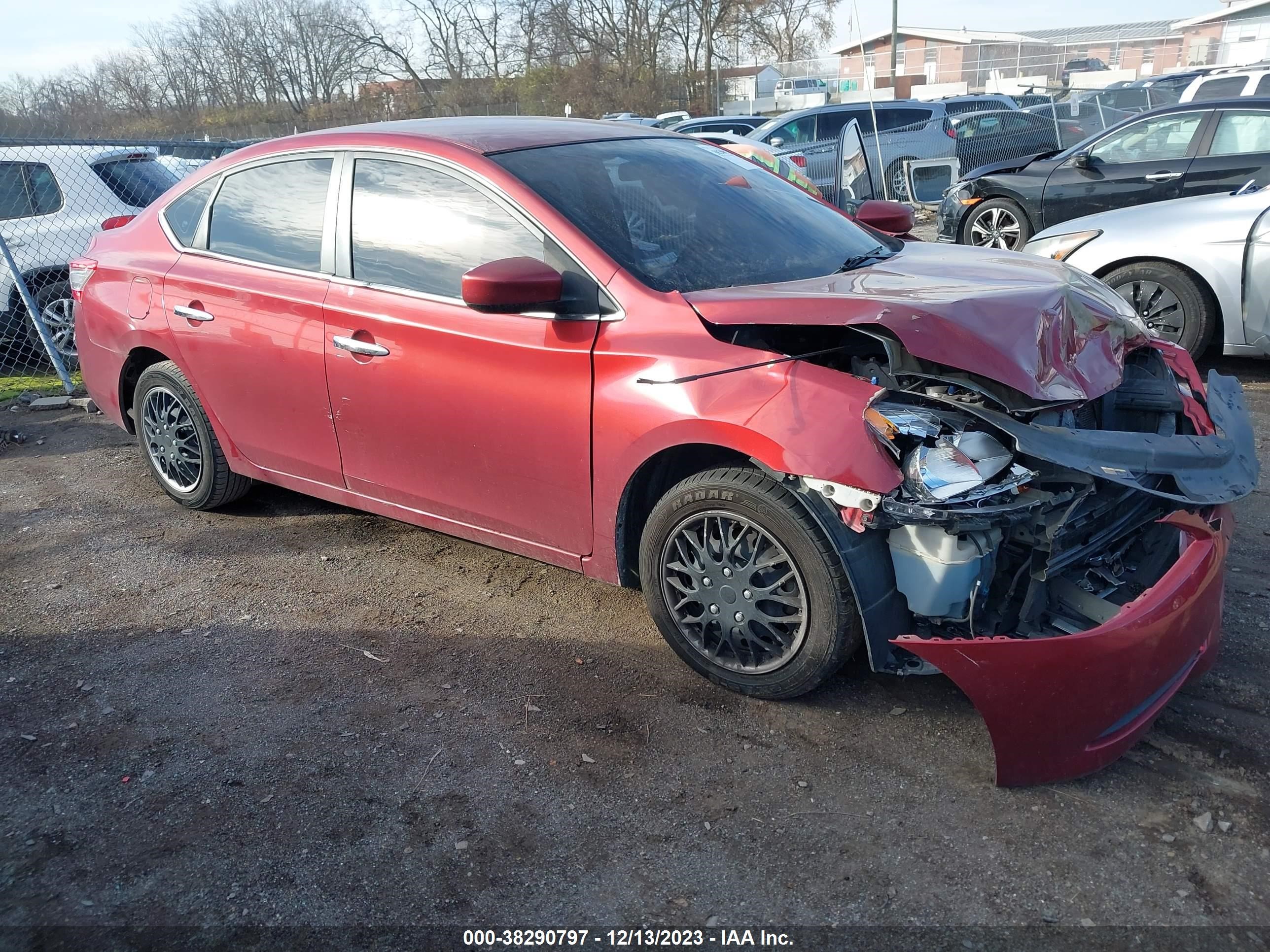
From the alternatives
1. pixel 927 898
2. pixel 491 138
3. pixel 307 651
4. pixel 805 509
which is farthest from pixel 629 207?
pixel 927 898

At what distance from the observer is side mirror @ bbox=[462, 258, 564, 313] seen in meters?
3.11

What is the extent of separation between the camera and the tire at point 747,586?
2887mm

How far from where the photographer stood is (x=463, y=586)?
4.14m

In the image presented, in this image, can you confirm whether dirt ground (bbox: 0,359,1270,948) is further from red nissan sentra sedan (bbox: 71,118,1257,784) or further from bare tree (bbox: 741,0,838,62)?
bare tree (bbox: 741,0,838,62)

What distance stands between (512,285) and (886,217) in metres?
2.21

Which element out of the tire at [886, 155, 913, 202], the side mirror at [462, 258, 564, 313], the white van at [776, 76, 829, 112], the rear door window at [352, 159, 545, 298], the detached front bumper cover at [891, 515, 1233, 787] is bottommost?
the detached front bumper cover at [891, 515, 1233, 787]

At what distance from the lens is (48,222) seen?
8.08 m

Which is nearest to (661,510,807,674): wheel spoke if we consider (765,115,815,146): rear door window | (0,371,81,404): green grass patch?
(0,371,81,404): green grass patch

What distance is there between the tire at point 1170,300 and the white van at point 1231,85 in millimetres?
7951

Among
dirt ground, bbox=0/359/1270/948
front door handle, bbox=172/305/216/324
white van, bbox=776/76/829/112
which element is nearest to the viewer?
dirt ground, bbox=0/359/1270/948

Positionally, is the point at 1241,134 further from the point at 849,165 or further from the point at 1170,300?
the point at 849,165

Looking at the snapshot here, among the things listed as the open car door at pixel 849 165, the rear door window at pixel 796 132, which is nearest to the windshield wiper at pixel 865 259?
the open car door at pixel 849 165

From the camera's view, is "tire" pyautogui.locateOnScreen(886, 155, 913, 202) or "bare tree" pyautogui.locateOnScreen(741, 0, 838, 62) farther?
"bare tree" pyautogui.locateOnScreen(741, 0, 838, 62)

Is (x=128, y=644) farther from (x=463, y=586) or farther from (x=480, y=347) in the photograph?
(x=480, y=347)
